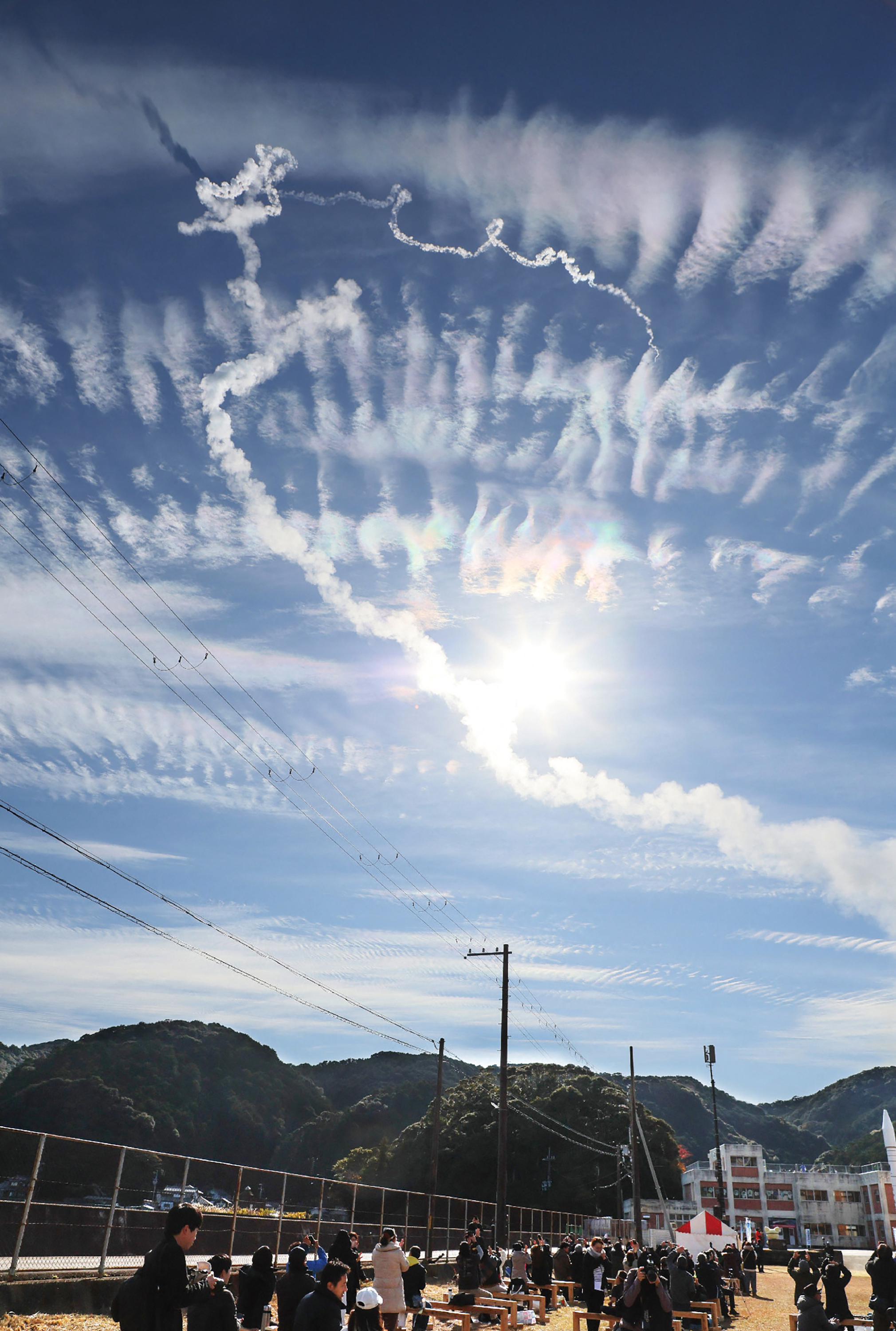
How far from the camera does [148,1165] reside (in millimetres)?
79625

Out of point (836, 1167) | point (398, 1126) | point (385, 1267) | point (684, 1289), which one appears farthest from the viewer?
point (398, 1126)

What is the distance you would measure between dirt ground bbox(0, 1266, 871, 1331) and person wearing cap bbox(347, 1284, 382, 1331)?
4440 mm

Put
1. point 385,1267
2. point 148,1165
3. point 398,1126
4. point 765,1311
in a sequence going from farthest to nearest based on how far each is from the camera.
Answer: point 398,1126 < point 148,1165 < point 765,1311 < point 385,1267

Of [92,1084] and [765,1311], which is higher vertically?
[92,1084]

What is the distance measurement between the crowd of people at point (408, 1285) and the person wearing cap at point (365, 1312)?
14 millimetres

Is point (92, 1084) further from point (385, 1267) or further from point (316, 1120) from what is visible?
point (385, 1267)

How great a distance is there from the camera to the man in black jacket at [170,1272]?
5.84 meters

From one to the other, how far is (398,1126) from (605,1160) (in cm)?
5718

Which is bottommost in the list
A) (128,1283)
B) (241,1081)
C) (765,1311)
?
(765,1311)

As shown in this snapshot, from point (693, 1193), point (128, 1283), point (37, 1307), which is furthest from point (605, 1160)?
point (128, 1283)

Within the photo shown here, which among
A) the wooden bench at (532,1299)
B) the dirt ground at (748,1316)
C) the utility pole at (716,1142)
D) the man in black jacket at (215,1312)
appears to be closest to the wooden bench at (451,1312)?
the wooden bench at (532,1299)

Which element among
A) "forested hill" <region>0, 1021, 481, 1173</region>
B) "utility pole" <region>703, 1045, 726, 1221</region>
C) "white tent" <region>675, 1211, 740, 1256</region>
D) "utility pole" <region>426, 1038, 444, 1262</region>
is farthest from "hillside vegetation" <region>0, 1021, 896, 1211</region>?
"white tent" <region>675, 1211, 740, 1256</region>

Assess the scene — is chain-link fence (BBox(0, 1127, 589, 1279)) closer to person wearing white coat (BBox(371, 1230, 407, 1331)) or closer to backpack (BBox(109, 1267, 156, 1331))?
backpack (BBox(109, 1267, 156, 1331))

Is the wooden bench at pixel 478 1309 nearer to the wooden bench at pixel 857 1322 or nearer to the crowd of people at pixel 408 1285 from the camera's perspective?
the crowd of people at pixel 408 1285
